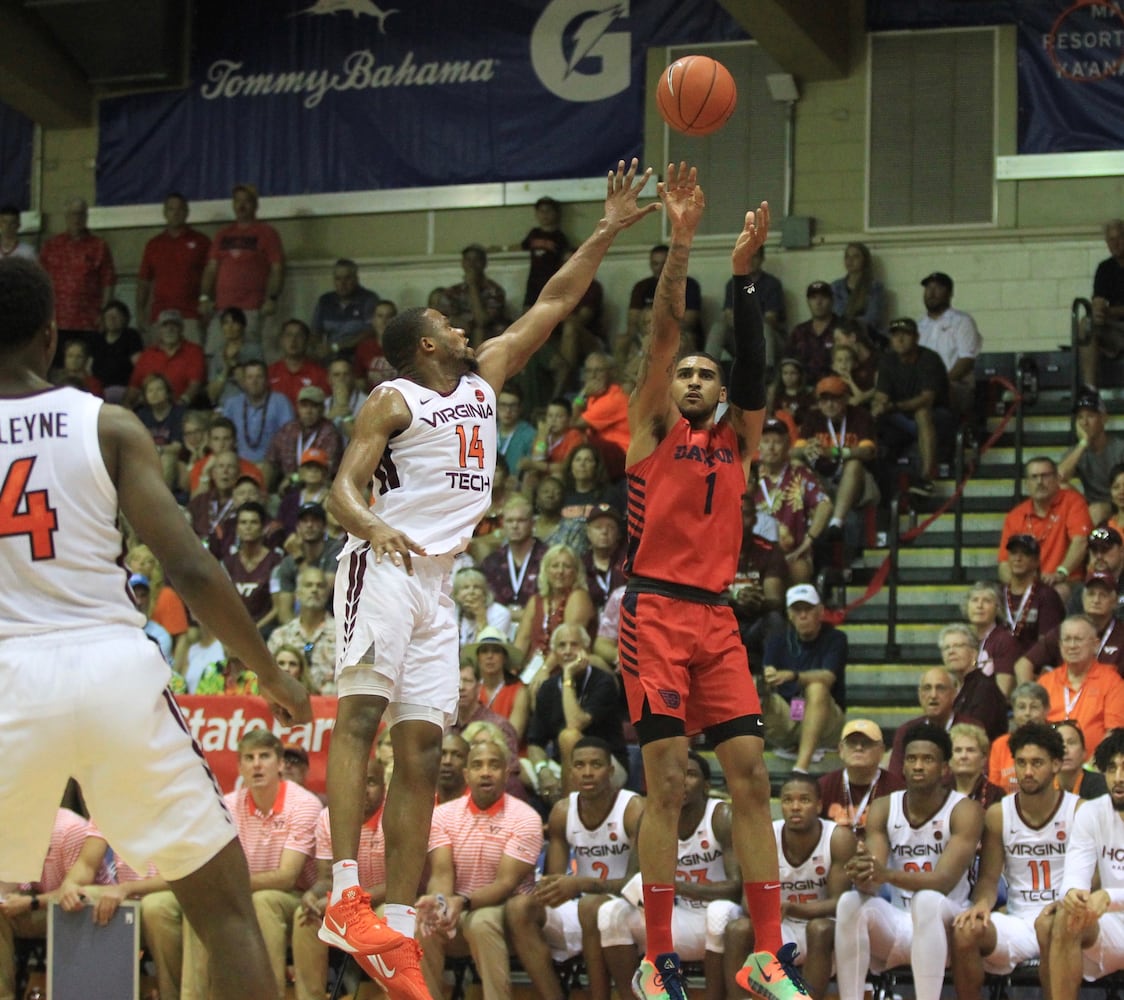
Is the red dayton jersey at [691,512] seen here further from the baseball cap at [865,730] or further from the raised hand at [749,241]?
the baseball cap at [865,730]

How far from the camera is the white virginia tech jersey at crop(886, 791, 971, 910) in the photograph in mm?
8945

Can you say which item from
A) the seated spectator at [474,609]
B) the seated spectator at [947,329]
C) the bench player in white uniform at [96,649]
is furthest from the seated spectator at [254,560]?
the bench player in white uniform at [96,649]

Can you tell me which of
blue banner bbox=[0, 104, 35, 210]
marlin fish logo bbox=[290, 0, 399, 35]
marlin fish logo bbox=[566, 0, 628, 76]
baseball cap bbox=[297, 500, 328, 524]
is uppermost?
marlin fish logo bbox=[290, 0, 399, 35]

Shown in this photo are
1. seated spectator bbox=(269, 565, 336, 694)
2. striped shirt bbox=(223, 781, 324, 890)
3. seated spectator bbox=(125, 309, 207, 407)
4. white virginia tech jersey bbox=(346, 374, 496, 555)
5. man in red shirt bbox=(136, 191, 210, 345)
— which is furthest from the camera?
man in red shirt bbox=(136, 191, 210, 345)

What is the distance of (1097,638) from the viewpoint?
10656mm

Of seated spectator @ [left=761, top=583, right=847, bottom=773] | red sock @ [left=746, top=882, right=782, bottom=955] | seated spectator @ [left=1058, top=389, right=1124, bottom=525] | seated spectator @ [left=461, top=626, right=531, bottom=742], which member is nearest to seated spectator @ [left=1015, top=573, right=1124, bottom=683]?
seated spectator @ [left=761, top=583, right=847, bottom=773]

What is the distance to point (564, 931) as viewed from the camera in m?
9.38

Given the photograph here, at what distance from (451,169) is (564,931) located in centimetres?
1129

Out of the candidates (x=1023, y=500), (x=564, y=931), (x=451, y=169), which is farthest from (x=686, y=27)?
(x=564, y=931)

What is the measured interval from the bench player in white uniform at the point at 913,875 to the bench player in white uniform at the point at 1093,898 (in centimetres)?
53

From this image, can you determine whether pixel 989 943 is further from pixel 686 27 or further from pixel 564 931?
pixel 686 27

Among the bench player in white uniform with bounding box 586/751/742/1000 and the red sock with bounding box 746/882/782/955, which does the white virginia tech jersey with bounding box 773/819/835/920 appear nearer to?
the bench player in white uniform with bounding box 586/751/742/1000

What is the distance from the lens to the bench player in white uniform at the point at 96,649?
421cm

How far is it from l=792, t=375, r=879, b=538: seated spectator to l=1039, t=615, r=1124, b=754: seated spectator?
3.06 meters
